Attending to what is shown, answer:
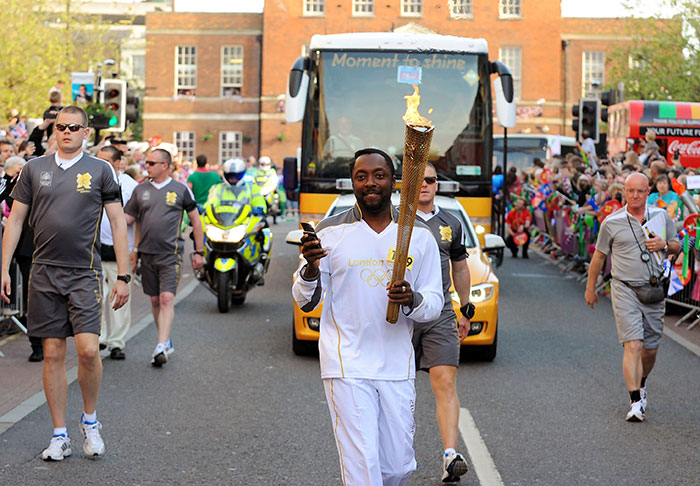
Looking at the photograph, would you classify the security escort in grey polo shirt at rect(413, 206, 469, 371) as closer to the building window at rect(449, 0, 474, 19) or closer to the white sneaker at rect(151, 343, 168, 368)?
the white sneaker at rect(151, 343, 168, 368)

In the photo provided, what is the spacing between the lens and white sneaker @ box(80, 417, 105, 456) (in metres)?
6.88

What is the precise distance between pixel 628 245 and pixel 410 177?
465 centimetres

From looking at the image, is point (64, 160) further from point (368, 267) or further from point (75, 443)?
point (368, 267)

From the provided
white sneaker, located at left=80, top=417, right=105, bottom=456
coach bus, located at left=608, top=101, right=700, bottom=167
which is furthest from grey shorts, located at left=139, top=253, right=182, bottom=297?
coach bus, located at left=608, top=101, right=700, bottom=167

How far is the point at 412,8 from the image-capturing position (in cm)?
1614

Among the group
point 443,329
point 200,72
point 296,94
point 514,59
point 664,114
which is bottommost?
point 443,329

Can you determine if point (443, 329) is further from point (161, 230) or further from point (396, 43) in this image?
point (396, 43)

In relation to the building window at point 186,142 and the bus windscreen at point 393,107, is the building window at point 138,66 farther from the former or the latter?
the bus windscreen at point 393,107

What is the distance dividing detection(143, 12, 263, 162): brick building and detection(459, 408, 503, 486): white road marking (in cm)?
5278

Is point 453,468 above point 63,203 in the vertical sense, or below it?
below

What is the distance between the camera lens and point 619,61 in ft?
153

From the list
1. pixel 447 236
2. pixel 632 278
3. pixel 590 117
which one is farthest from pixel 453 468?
pixel 590 117

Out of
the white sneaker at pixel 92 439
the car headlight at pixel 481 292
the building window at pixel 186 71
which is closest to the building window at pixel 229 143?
the building window at pixel 186 71

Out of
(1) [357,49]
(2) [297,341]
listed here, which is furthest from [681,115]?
(2) [297,341]
